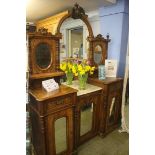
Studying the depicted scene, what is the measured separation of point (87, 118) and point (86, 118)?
0.02 m

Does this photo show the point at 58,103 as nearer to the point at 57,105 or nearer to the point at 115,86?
the point at 57,105

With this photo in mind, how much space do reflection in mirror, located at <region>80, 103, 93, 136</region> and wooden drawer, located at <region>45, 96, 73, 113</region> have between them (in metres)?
0.34

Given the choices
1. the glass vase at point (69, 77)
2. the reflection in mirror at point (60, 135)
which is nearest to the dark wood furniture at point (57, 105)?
the reflection in mirror at point (60, 135)

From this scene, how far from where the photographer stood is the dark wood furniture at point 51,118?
1.46m

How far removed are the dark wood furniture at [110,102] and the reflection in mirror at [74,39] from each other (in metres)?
0.47

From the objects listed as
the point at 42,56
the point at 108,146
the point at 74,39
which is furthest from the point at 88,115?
the point at 74,39

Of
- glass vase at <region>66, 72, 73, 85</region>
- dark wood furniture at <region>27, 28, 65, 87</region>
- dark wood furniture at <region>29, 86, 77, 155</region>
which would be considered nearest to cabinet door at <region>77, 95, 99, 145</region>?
dark wood furniture at <region>29, 86, 77, 155</region>

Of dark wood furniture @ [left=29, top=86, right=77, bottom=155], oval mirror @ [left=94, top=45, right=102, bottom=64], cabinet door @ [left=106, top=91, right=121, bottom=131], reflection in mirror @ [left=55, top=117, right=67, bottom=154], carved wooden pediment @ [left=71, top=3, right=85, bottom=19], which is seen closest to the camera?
dark wood furniture @ [left=29, top=86, right=77, bottom=155]

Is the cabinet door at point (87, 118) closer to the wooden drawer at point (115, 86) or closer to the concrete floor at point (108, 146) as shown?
the concrete floor at point (108, 146)

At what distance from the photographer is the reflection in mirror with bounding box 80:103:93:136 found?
1.96 m

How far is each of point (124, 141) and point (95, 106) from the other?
25.5 inches

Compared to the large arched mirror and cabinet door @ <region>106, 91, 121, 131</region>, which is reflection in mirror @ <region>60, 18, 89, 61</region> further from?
cabinet door @ <region>106, 91, 121, 131</region>
